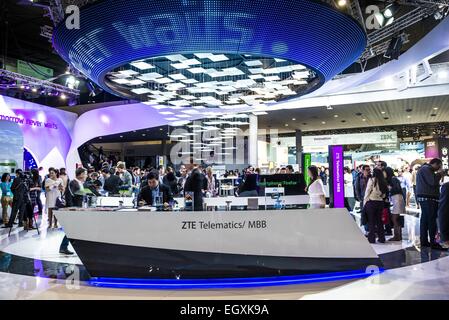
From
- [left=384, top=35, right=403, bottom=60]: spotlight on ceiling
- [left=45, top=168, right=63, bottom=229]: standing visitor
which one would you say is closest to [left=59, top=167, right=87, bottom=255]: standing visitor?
[left=45, top=168, right=63, bottom=229]: standing visitor

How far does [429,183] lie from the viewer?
582 cm

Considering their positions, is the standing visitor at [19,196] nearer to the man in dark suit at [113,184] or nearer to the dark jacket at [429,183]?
the man in dark suit at [113,184]

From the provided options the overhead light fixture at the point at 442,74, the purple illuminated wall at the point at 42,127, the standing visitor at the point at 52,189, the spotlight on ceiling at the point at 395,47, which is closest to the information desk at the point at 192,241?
the standing visitor at the point at 52,189

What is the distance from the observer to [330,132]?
23.6m

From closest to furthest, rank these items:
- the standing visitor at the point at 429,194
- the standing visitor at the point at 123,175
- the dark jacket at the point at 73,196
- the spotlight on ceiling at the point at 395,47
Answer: the standing visitor at the point at 429,194, the dark jacket at the point at 73,196, the standing visitor at the point at 123,175, the spotlight on ceiling at the point at 395,47

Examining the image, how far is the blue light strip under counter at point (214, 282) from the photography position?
4031 mm

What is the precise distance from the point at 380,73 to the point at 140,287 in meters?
10.1

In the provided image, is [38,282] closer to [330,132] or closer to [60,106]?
[60,106]

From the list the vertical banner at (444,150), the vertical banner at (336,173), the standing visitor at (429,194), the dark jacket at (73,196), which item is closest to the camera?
the vertical banner at (336,173)

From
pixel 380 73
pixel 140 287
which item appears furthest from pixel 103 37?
pixel 380 73

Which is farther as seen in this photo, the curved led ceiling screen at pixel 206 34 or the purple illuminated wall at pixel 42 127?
the purple illuminated wall at pixel 42 127

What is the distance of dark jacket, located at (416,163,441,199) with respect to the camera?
5.80 m

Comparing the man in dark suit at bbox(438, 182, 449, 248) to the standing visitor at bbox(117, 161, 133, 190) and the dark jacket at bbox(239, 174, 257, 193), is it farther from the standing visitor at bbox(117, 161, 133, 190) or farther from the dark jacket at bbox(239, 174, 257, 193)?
the standing visitor at bbox(117, 161, 133, 190)

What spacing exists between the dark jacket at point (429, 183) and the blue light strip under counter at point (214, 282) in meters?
2.27
